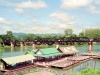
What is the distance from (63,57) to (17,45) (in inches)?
2919

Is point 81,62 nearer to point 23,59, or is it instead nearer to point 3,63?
point 23,59

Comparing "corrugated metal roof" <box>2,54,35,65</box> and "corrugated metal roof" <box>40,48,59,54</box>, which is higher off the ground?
"corrugated metal roof" <box>40,48,59,54</box>

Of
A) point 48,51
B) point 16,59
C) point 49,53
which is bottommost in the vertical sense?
point 16,59

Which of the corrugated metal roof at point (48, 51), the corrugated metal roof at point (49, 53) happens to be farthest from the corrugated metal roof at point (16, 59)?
the corrugated metal roof at point (48, 51)

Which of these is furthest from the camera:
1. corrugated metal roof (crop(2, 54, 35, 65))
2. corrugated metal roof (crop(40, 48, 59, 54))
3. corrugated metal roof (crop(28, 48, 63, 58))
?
corrugated metal roof (crop(40, 48, 59, 54))

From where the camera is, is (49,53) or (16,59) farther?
(49,53)

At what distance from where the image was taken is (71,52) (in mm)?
72875

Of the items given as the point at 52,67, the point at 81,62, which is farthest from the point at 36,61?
the point at 81,62

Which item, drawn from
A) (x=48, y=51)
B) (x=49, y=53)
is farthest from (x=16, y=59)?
(x=48, y=51)

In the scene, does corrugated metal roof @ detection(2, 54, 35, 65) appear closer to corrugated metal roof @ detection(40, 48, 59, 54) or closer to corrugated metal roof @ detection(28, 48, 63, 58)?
corrugated metal roof @ detection(28, 48, 63, 58)

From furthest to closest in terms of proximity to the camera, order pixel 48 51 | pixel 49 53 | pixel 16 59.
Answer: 1. pixel 48 51
2. pixel 49 53
3. pixel 16 59

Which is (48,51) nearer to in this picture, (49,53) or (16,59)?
(49,53)

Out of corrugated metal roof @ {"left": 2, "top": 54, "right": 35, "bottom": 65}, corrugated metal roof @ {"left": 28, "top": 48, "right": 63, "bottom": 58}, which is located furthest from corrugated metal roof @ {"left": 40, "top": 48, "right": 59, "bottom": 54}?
corrugated metal roof @ {"left": 2, "top": 54, "right": 35, "bottom": 65}

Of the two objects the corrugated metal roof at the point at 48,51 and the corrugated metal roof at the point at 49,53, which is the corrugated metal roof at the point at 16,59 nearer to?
the corrugated metal roof at the point at 49,53
